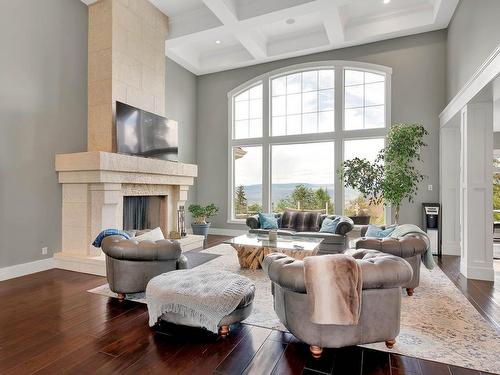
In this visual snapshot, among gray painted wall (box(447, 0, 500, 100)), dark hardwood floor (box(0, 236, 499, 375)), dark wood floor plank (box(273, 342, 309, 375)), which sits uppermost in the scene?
gray painted wall (box(447, 0, 500, 100))

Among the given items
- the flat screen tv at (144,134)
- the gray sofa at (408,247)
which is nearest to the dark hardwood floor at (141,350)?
the gray sofa at (408,247)

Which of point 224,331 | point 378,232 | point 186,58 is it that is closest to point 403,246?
point 378,232

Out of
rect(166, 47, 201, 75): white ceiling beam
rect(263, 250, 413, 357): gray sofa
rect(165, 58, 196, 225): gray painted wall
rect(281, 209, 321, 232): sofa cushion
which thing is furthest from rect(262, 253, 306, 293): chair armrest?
rect(166, 47, 201, 75): white ceiling beam

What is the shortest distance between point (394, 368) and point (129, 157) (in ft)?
15.2

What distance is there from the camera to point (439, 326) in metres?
2.70

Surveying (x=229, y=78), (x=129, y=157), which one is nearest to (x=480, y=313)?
(x=129, y=157)

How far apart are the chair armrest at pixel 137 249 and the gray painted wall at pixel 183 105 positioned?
4673 millimetres

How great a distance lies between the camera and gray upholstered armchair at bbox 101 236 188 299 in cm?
322

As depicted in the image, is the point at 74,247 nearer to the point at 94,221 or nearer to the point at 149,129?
the point at 94,221

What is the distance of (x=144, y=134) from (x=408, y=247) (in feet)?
15.7

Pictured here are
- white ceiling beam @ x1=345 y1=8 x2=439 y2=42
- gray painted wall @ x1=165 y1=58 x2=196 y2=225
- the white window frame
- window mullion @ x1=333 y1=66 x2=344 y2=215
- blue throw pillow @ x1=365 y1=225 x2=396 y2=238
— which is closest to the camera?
blue throw pillow @ x1=365 y1=225 x2=396 y2=238

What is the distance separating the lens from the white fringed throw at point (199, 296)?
240cm

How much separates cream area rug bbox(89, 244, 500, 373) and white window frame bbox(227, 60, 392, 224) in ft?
11.0

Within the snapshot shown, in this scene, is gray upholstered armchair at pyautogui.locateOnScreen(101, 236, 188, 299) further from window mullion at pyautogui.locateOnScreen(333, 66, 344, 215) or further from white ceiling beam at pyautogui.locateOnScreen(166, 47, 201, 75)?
white ceiling beam at pyautogui.locateOnScreen(166, 47, 201, 75)
